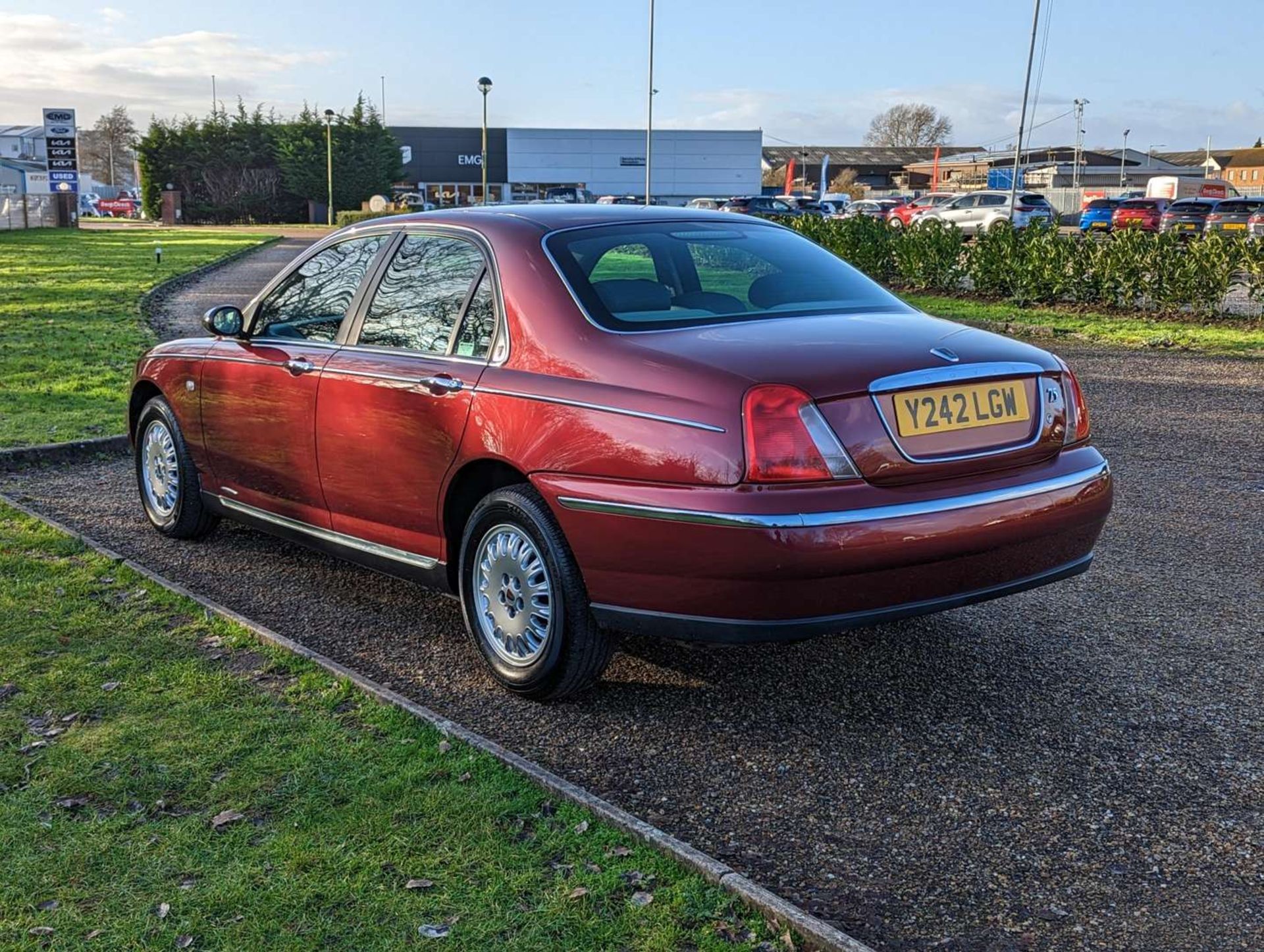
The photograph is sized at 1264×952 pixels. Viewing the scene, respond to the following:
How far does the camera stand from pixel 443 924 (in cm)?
283

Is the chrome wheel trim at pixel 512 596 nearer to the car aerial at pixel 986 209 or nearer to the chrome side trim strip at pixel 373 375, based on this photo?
the chrome side trim strip at pixel 373 375

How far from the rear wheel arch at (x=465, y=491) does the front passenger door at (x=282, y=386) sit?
0.83 m

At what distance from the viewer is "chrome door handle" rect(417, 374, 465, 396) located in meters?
4.31

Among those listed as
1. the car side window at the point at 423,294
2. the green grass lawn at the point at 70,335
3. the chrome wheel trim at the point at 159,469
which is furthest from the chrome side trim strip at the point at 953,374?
the green grass lawn at the point at 70,335

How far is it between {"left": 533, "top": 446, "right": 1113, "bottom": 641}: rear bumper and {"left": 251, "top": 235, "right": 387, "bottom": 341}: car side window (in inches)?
64.6

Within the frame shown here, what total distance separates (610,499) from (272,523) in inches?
89.2

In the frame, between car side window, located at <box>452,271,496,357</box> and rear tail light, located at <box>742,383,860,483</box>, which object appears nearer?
rear tail light, located at <box>742,383,860,483</box>

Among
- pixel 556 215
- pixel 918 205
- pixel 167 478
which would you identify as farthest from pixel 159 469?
pixel 918 205

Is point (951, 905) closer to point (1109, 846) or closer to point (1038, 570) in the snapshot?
point (1109, 846)

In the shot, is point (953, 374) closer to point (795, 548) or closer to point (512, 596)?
point (795, 548)

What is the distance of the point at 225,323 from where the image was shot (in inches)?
221

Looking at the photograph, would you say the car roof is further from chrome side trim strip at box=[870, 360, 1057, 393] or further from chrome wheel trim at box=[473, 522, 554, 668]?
chrome side trim strip at box=[870, 360, 1057, 393]

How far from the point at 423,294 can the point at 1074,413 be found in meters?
2.42

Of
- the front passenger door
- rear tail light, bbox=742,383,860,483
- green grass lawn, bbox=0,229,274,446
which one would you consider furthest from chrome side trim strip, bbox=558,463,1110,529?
green grass lawn, bbox=0,229,274,446
